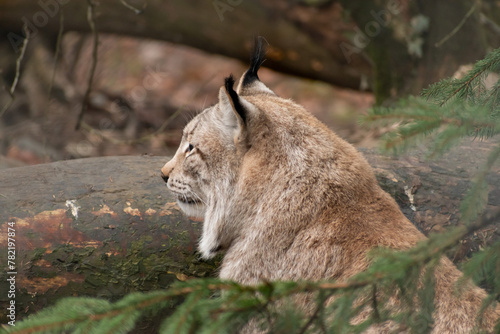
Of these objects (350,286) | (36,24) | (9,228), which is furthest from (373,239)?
(36,24)

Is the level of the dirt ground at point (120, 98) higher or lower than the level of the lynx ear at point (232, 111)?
lower

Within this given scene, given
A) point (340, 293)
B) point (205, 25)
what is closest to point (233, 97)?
point (340, 293)

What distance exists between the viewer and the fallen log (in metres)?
3.30

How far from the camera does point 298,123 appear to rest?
291cm

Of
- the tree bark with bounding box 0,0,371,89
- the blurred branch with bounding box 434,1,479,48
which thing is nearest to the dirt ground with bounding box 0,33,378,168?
the tree bark with bounding box 0,0,371,89

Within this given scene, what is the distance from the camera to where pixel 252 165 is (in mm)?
2838

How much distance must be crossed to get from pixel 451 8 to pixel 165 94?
15.9 ft

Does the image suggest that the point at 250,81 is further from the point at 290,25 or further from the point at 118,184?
the point at 290,25

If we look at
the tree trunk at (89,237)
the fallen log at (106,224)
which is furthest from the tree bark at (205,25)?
the tree trunk at (89,237)

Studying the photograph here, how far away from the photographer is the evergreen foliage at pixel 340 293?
1.60m

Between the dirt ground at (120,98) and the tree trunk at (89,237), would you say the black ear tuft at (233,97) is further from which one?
the dirt ground at (120,98)

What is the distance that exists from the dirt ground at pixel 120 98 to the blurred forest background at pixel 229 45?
0.08 feet

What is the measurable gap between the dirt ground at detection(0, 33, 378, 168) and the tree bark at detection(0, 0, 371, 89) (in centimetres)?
67

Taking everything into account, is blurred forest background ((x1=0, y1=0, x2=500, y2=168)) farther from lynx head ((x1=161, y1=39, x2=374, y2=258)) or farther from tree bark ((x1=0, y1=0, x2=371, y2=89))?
lynx head ((x1=161, y1=39, x2=374, y2=258))
